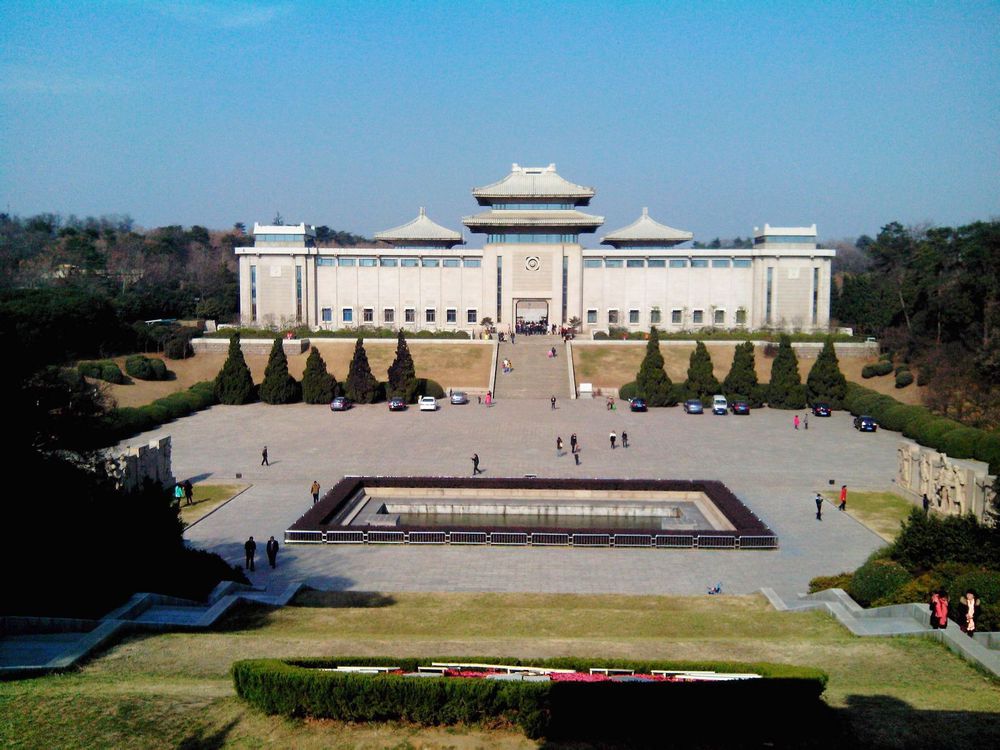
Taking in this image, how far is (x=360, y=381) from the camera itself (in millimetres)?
46562

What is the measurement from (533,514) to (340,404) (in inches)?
841

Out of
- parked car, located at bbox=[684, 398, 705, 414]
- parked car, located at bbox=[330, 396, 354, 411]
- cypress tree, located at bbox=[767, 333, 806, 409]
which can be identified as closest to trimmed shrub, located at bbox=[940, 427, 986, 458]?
cypress tree, located at bbox=[767, 333, 806, 409]

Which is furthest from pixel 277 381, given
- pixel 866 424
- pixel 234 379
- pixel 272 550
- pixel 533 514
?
pixel 866 424

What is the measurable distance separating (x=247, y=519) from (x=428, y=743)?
16948 millimetres

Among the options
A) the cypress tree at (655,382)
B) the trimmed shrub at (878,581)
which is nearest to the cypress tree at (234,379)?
the cypress tree at (655,382)

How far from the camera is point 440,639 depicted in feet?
45.0

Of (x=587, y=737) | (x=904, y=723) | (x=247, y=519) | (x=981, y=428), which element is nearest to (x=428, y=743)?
(x=587, y=737)

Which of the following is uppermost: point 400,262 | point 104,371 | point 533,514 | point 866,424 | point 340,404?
point 400,262

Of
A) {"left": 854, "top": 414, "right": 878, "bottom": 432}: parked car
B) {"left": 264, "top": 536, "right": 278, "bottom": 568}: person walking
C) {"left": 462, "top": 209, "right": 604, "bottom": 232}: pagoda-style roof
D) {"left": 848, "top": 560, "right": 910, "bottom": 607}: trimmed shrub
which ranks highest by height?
{"left": 462, "top": 209, "right": 604, "bottom": 232}: pagoda-style roof

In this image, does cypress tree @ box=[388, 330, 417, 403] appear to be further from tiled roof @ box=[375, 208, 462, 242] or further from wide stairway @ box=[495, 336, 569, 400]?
tiled roof @ box=[375, 208, 462, 242]

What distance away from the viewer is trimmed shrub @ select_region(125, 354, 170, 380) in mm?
47875

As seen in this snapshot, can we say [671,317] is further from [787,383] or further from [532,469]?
[532,469]

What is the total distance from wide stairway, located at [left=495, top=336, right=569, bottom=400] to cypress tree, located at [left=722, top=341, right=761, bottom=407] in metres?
9.12

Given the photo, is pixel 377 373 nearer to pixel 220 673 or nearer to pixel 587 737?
pixel 220 673
